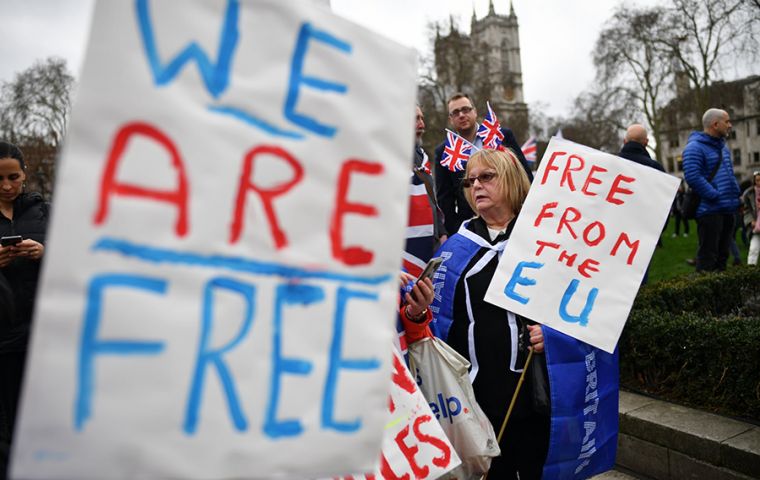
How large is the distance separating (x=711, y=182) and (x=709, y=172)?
11 centimetres

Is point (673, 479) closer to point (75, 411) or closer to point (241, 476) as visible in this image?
point (241, 476)

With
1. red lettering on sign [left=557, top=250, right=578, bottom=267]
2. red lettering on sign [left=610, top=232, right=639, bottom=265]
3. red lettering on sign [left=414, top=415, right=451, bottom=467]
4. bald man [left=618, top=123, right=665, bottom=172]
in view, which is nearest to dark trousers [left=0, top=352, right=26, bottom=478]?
red lettering on sign [left=414, top=415, right=451, bottom=467]

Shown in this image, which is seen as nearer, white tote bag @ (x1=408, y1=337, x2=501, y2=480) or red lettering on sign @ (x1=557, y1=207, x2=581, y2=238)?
white tote bag @ (x1=408, y1=337, x2=501, y2=480)

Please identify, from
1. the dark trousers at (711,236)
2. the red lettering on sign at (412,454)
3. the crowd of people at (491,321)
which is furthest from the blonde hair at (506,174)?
the dark trousers at (711,236)

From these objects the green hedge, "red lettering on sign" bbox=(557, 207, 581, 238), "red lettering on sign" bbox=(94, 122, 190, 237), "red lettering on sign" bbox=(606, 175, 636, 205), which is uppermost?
"red lettering on sign" bbox=(606, 175, 636, 205)

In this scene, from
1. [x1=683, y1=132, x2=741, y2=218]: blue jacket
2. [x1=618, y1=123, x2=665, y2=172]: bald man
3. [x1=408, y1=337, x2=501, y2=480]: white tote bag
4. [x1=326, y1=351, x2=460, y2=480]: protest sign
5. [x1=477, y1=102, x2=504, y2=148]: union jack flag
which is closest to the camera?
[x1=326, y1=351, x2=460, y2=480]: protest sign

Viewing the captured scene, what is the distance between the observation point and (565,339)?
246 cm

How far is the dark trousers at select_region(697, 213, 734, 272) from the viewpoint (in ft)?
21.3

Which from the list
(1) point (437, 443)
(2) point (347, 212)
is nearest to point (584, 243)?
(1) point (437, 443)

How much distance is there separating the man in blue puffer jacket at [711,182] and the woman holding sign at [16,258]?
582cm

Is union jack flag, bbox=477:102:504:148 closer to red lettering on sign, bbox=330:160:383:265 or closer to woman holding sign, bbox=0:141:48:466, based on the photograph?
woman holding sign, bbox=0:141:48:466

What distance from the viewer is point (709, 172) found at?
6.49m

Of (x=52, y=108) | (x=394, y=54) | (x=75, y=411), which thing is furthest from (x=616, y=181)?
(x=52, y=108)

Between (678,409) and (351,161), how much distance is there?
321 centimetres
